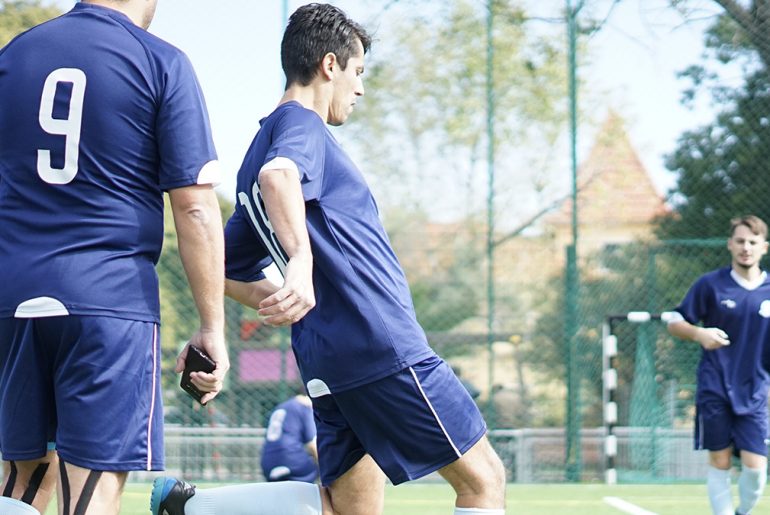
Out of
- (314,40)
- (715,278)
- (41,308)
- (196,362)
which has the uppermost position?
(314,40)

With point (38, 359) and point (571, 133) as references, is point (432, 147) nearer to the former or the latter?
point (571, 133)

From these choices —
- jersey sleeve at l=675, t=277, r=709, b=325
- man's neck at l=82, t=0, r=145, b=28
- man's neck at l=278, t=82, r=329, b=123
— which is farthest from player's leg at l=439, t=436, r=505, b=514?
jersey sleeve at l=675, t=277, r=709, b=325

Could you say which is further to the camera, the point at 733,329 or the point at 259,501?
the point at 733,329

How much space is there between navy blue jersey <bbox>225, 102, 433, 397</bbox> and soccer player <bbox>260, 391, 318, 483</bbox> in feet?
16.3

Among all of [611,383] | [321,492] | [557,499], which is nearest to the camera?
[321,492]

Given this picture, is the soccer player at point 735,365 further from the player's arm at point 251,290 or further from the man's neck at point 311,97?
Result: the man's neck at point 311,97

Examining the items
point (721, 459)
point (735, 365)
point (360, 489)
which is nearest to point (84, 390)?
point (360, 489)

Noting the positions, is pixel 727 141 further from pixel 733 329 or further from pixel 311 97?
pixel 311 97

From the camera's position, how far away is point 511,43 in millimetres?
13461

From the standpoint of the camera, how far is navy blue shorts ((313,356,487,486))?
132 inches

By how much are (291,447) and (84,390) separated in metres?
5.74

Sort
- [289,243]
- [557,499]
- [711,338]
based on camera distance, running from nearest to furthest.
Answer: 1. [289,243]
2. [711,338]
3. [557,499]

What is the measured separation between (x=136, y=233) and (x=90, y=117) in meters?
0.29

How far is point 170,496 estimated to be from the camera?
3.87 meters
